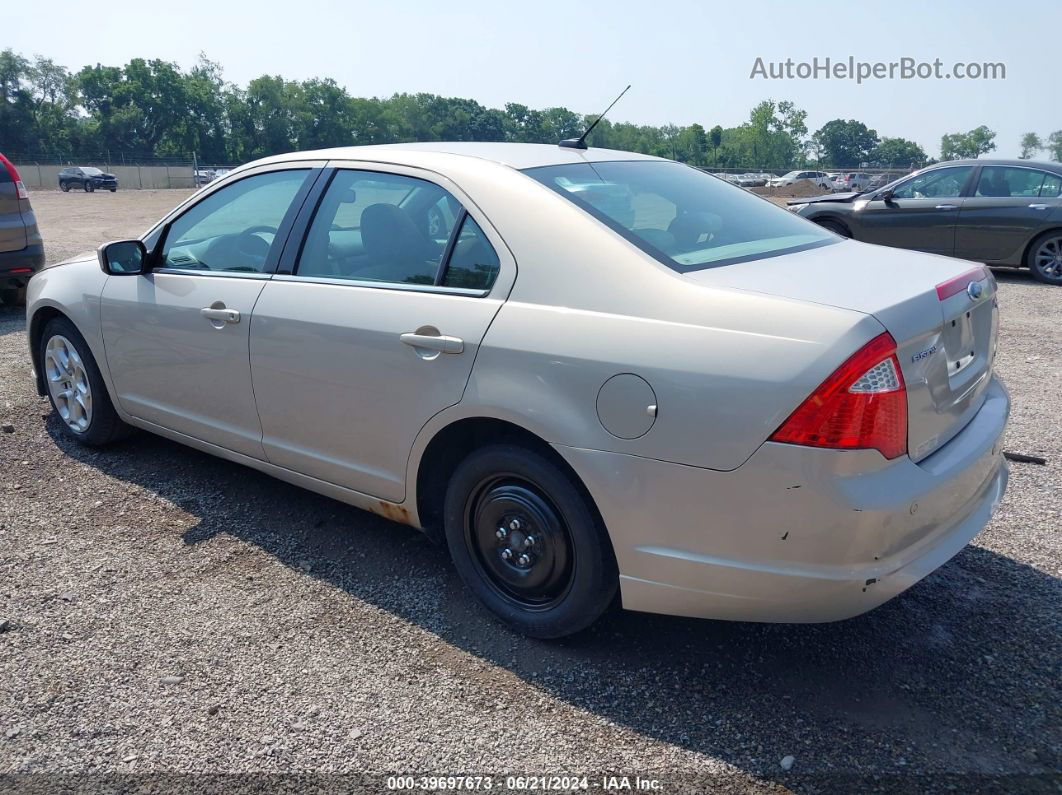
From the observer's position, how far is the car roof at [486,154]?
11.1ft

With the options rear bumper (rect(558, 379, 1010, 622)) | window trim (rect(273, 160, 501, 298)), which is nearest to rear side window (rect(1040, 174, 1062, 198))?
rear bumper (rect(558, 379, 1010, 622))

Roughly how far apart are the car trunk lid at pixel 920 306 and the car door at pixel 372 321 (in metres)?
0.84

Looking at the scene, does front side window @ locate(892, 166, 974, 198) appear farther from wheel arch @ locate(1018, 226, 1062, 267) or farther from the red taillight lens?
the red taillight lens

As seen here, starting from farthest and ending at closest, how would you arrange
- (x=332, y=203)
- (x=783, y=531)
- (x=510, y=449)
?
(x=332, y=203) → (x=510, y=449) → (x=783, y=531)

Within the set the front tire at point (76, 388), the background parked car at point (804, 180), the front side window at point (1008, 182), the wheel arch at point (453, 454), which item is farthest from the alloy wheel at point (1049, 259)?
the background parked car at point (804, 180)

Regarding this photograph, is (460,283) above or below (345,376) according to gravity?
above

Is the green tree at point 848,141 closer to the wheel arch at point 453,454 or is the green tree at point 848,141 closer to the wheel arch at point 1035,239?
the wheel arch at point 1035,239

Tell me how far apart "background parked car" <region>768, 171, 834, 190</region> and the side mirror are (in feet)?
155

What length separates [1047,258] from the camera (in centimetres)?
1085

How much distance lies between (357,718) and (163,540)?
1.66m

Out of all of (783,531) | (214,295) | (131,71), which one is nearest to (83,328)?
(214,295)

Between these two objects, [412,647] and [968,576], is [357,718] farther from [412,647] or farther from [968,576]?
[968,576]

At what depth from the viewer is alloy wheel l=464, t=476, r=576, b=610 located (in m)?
2.89

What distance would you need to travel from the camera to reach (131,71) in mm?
97688
